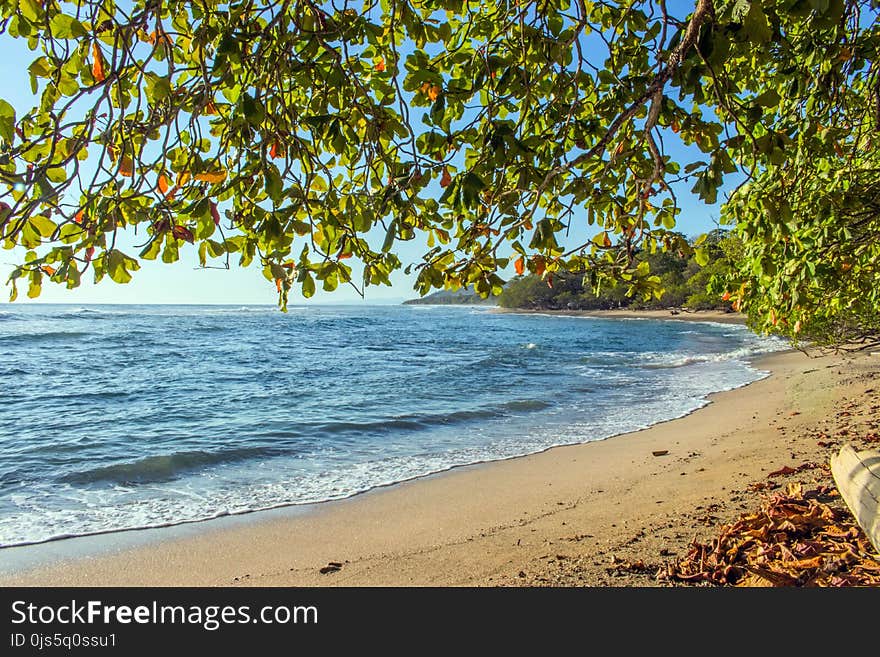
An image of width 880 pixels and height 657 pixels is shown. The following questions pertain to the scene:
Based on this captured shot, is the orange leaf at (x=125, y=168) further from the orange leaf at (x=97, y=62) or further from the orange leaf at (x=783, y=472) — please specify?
the orange leaf at (x=783, y=472)

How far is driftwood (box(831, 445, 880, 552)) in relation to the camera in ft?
11.2

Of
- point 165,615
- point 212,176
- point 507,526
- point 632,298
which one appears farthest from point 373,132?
point 632,298

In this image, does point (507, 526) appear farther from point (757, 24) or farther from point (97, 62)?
point (97, 62)

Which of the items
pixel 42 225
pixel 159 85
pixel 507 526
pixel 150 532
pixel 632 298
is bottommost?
pixel 150 532

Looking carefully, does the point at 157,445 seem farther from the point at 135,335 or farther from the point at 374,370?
the point at 135,335

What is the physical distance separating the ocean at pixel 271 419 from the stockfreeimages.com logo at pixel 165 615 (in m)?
3.84

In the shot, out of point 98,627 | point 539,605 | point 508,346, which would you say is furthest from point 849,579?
point 508,346

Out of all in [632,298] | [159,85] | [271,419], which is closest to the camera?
[159,85]

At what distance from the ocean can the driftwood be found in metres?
5.65

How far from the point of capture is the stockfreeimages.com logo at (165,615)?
9.44 ft

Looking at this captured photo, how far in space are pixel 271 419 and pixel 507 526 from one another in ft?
26.2

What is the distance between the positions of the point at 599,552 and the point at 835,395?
10609mm

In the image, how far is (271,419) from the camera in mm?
12430

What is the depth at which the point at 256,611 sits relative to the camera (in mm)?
2959
